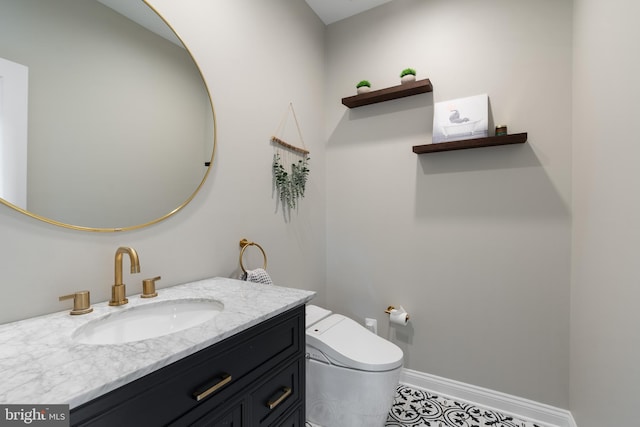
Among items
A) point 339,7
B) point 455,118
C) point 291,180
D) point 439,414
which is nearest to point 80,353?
point 291,180

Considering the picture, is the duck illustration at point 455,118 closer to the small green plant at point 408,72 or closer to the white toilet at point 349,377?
the small green plant at point 408,72

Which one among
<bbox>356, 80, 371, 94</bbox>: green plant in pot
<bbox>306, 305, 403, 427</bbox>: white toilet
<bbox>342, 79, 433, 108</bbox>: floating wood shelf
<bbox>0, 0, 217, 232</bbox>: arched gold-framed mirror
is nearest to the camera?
<bbox>0, 0, 217, 232</bbox>: arched gold-framed mirror

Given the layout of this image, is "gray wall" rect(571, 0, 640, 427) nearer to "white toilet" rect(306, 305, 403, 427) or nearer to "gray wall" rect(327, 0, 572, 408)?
"gray wall" rect(327, 0, 572, 408)

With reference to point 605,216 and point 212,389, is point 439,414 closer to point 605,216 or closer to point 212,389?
point 605,216

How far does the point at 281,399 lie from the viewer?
986mm

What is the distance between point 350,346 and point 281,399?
598 mm

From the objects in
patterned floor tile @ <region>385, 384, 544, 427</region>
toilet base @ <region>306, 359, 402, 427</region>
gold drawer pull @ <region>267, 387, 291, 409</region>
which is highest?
gold drawer pull @ <region>267, 387, 291, 409</region>

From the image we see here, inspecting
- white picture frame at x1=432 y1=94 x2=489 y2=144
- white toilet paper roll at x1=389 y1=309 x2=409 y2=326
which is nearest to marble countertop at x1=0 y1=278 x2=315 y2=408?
white toilet paper roll at x1=389 y1=309 x2=409 y2=326

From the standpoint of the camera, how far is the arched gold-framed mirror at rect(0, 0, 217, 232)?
0.88m

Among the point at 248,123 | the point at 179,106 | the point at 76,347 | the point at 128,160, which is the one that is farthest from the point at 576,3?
the point at 76,347

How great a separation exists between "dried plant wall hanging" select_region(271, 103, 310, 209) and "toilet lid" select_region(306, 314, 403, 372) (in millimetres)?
811

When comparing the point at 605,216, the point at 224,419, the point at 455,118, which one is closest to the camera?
Answer: the point at 224,419

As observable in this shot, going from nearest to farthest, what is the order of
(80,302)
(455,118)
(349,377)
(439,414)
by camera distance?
(80,302)
(349,377)
(439,414)
(455,118)

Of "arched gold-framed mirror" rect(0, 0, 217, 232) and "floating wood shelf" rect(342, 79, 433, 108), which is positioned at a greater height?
"floating wood shelf" rect(342, 79, 433, 108)
